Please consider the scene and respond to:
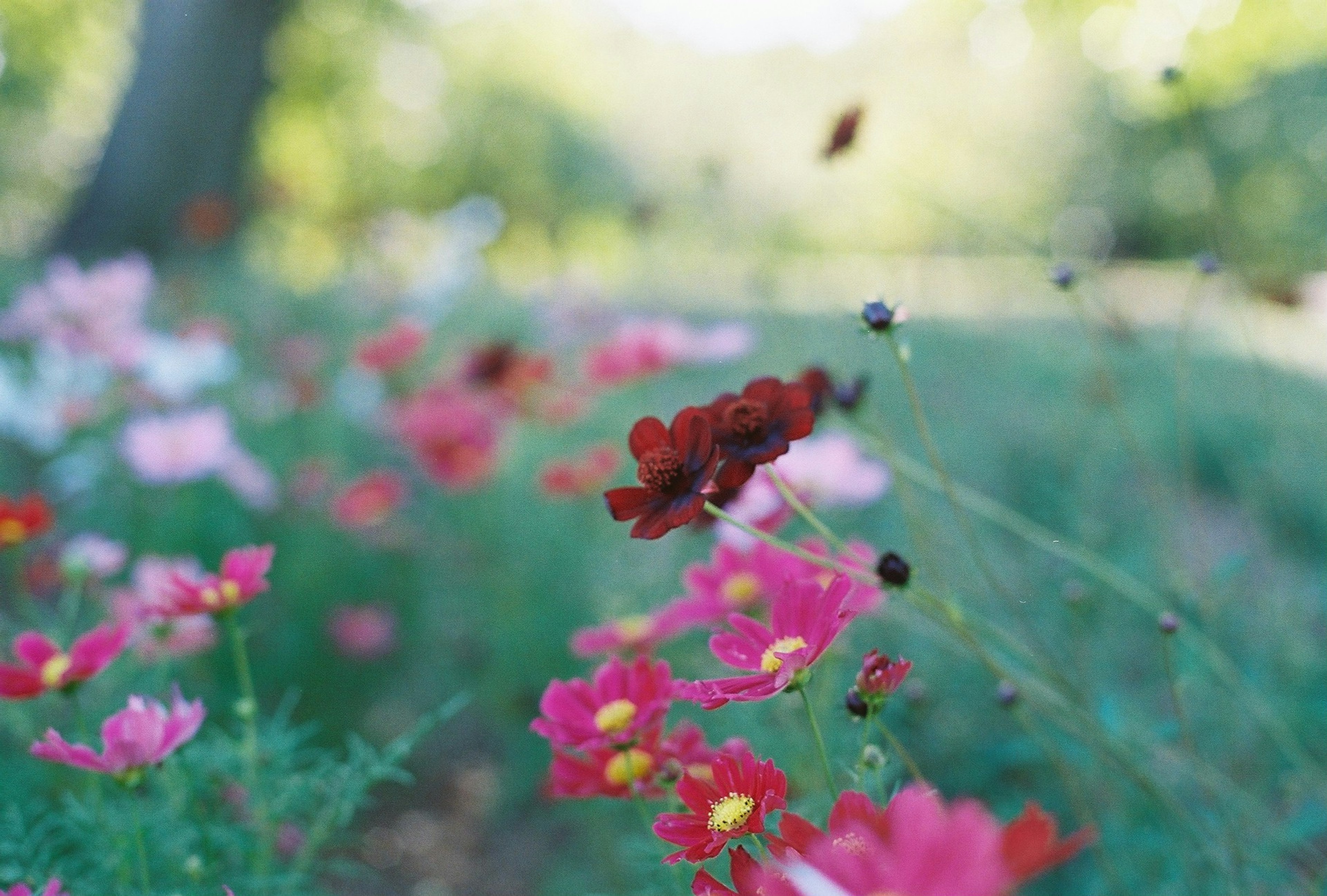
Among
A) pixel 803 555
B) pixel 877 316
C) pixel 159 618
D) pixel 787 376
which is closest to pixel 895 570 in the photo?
pixel 803 555

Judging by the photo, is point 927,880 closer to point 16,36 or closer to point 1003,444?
point 1003,444

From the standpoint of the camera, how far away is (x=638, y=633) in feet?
2.96

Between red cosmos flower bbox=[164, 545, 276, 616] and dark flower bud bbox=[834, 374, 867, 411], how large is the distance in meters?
0.53

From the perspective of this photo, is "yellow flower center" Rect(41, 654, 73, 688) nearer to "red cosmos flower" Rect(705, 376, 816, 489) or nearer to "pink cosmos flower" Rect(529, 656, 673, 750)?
"pink cosmos flower" Rect(529, 656, 673, 750)

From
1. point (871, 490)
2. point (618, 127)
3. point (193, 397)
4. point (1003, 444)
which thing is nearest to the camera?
point (871, 490)

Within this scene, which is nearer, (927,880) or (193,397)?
(927,880)

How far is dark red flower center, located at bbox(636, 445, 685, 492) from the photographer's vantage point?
631 mm

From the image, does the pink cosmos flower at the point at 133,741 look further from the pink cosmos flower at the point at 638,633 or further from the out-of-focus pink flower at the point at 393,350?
the out-of-focus pink flower at the point at 393,350

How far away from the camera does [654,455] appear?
0.63 metres

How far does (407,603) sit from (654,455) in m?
1.70

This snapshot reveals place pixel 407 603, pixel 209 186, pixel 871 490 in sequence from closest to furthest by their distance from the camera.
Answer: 1. pixel 871 490
2. pixel 407 603
3. pixel 209 186

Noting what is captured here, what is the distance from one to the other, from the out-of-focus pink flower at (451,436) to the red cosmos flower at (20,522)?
0.73 metres

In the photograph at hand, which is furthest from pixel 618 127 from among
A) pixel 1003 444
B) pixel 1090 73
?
pixel 1003 444

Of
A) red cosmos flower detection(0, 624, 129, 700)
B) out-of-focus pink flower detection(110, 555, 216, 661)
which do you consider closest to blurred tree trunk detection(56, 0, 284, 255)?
out-of-focus pink flower detection(110, 555, 216, 661)
